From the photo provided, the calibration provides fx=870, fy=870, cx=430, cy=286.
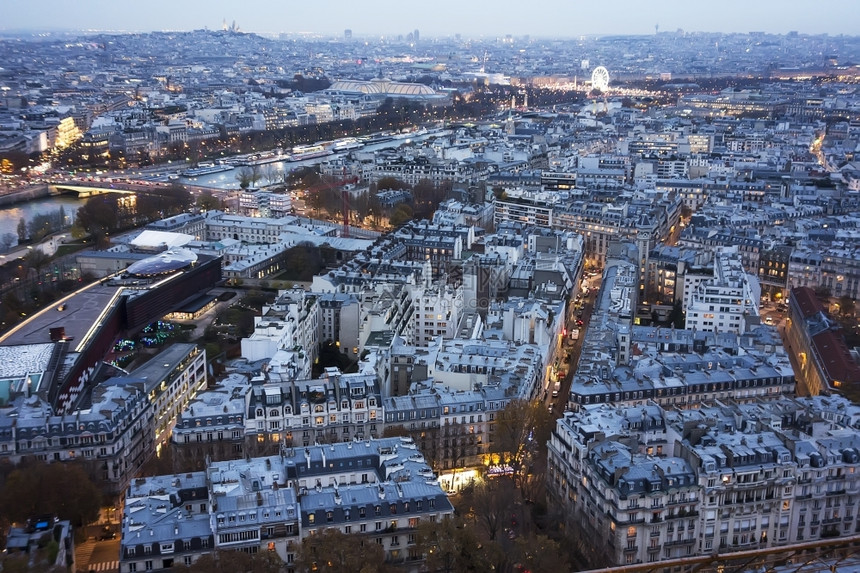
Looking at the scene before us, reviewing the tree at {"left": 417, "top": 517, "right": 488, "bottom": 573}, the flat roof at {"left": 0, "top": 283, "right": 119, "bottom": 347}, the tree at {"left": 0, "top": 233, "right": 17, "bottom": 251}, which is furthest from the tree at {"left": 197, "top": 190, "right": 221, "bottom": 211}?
the tree at {"left": 417, "top": 517, "right": 488, "bottom": 573}

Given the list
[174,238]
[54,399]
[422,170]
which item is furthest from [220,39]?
[54,399]

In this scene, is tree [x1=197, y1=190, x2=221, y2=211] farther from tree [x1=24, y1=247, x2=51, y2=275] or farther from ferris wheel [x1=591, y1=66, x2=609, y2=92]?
ferris wheel [x1=591, y1=66, x2=609, y2=92]

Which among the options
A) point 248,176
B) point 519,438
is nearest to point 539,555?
point 519,438

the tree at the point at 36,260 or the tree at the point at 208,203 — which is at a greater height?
the tree at the point at 208,203

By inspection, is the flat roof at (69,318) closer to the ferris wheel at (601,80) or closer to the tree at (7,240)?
the tree at (7,240)

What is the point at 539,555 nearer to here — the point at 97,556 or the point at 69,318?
the point at 97,556

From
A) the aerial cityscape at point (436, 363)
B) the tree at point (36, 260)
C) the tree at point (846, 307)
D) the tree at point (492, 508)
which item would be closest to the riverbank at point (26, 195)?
the aerial cityscape at point (436, 363)
